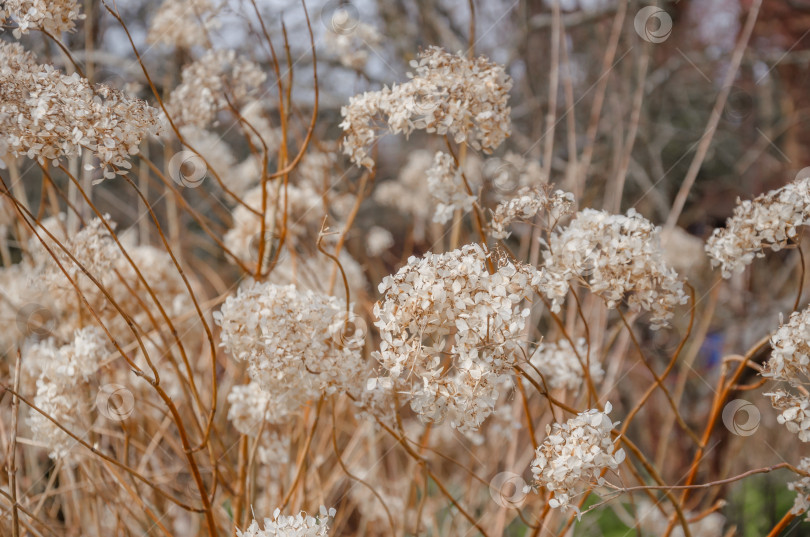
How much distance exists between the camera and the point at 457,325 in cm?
44

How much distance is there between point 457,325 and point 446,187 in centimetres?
23

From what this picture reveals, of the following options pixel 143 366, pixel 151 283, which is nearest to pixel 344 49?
pixel 151 283

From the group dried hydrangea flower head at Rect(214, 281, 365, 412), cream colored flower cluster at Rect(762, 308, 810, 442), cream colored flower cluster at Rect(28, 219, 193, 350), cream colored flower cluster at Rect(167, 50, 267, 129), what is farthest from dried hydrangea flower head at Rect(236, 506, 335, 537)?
cream colored flower cluster at Rect(167, 50, 267, 129)

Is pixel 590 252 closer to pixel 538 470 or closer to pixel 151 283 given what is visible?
pixel 538 470

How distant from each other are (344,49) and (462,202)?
566 mm

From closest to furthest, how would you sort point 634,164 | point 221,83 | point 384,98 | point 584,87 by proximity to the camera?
point 384,98
point 221,83
point 634,164
point 584,87

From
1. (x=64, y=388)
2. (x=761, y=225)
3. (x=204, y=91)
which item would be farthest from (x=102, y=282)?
(x=761, y=225)

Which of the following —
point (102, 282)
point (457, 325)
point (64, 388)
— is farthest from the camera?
point (102, 282)

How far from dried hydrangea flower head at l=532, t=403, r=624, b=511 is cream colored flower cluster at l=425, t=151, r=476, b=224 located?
9.8 inches

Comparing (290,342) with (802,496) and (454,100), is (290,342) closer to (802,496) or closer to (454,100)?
(454,100)

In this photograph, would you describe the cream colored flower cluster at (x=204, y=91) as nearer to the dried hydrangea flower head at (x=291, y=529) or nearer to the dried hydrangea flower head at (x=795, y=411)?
the dried hydrangea flower head at (x=291, y=529)

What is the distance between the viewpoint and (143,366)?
88 centimetres

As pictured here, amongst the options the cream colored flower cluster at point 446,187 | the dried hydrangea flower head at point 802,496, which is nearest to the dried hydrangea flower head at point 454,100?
the cream colored flower cluster at point 446,187

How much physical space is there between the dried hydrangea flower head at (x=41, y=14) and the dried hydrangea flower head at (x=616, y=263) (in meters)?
0.47
